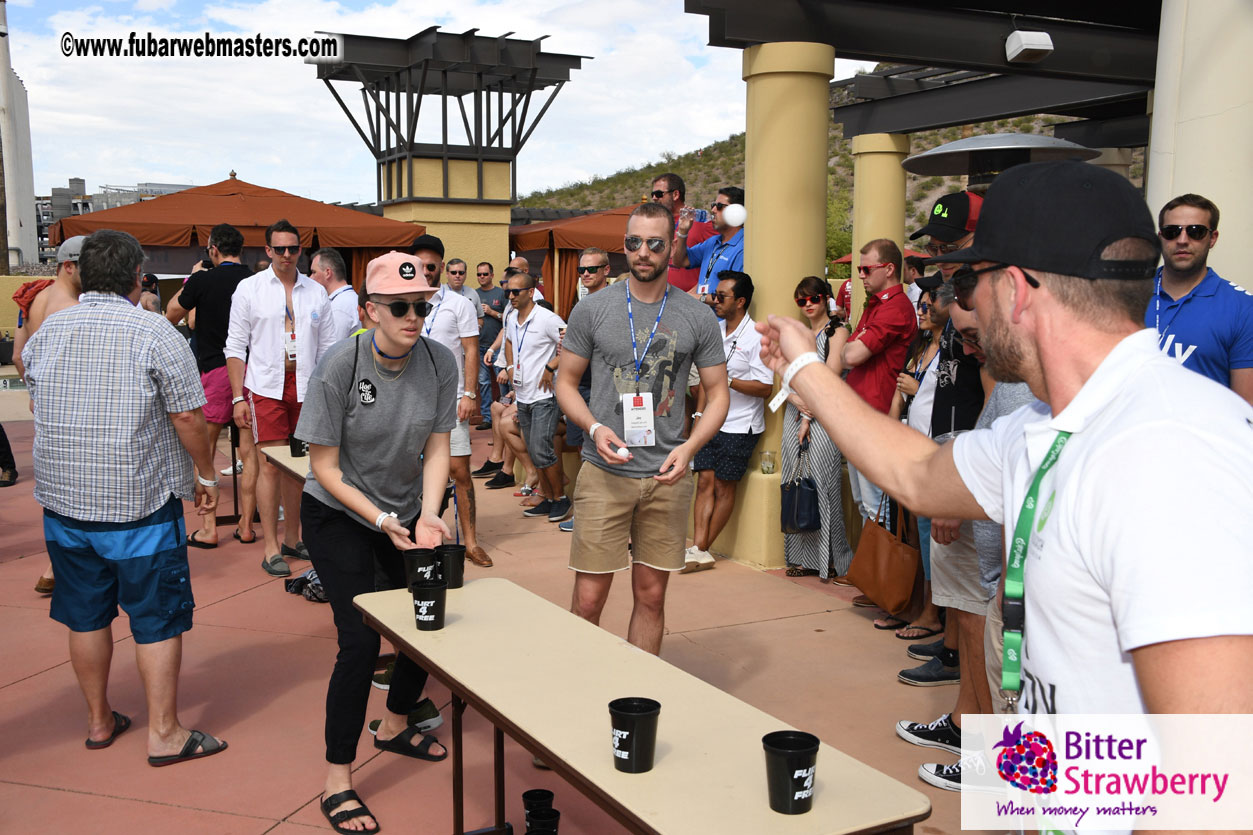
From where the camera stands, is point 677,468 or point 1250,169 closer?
point 677,468

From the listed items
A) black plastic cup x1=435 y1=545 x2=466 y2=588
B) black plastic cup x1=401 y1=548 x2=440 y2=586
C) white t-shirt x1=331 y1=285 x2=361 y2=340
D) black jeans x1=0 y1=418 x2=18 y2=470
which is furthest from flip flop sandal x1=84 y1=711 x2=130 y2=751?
black jeans x1=0 y1=418 x2=18 y2=470

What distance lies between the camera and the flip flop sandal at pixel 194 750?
163 inches

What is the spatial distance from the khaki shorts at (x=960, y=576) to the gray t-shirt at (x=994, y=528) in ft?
0.84

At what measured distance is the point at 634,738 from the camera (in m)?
2.14

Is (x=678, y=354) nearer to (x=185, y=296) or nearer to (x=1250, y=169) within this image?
(x=1250, y=169)

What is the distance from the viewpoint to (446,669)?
9.20 ft

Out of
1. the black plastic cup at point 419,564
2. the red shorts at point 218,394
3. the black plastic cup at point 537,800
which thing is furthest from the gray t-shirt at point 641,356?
the red shorts at point 218,394

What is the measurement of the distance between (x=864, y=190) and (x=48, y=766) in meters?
13.7

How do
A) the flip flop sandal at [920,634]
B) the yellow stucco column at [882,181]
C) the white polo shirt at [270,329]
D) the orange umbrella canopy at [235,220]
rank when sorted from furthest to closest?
the yellow stucco column at [882,181], the orange umbrella canopy at [235,220], the white polo shirt at [270,329], the flip flop sandal at [920,634]

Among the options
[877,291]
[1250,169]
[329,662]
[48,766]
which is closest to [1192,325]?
[1250,169]

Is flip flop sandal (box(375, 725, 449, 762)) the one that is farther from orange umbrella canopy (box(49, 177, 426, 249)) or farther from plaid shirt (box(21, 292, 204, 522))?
orange umbrella canopy (box(49, 177, 426, 249))

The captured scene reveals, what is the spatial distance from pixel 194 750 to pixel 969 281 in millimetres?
3518

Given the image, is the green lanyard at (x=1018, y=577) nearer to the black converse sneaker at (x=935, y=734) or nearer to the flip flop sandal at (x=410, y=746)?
the black converse sneaker at (x=935, y=734)

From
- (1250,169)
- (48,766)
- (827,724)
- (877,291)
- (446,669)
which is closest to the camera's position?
(446,669)
